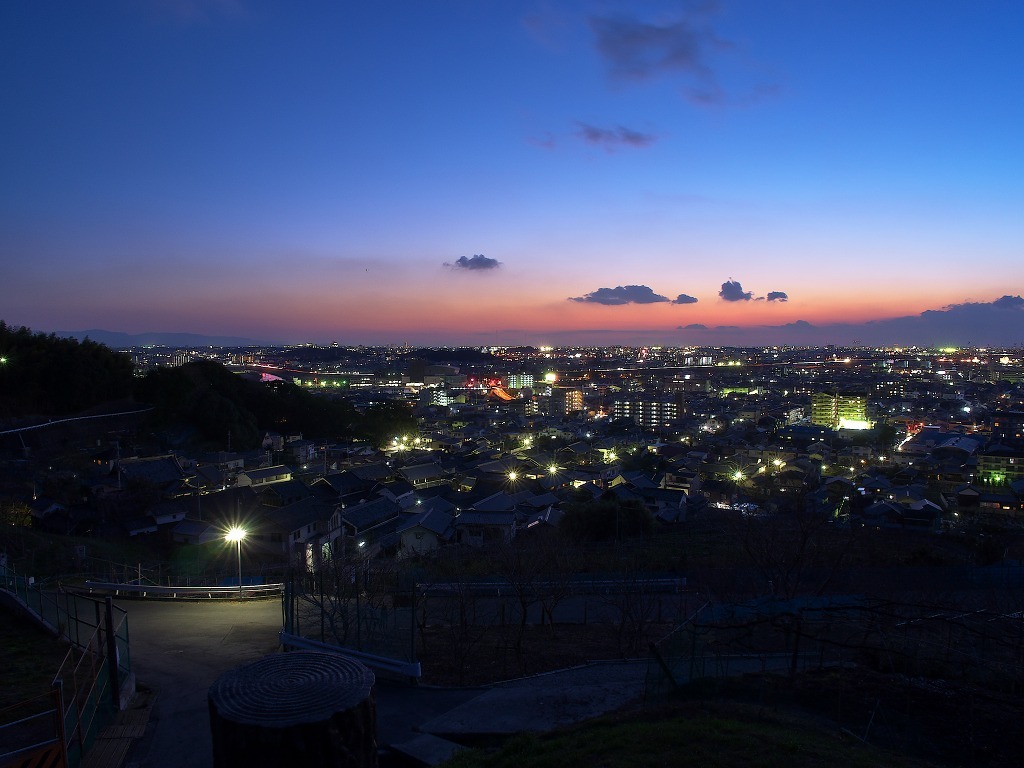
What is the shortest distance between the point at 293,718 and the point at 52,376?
25006 millimetres

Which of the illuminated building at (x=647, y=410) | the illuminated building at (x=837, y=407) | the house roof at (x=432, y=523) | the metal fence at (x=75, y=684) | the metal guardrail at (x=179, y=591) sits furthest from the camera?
the illuminated building at (x=647, y=410)

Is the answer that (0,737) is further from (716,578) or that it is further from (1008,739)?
(716,578)

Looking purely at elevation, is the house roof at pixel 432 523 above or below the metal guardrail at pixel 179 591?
below

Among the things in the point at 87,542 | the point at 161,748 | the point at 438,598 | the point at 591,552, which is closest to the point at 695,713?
the point at 161,748

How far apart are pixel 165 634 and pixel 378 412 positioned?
2261 centimetres

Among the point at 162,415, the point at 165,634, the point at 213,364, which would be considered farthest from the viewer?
the point at 213,364

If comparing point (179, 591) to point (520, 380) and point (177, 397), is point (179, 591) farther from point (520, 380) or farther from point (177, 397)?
point (520, 380)

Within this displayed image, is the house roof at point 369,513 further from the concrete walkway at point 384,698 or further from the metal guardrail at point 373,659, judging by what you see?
the metal guardrail at point 373,659

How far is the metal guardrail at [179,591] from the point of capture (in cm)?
682

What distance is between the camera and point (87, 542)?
11.2 m

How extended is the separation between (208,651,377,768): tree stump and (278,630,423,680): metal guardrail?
360cm

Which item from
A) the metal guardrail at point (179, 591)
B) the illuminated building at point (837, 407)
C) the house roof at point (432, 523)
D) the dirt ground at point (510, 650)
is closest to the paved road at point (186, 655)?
the metal guardrail at point (179, 591)

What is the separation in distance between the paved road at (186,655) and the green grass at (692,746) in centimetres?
162

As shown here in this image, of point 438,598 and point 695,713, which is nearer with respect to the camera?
point 695,713
